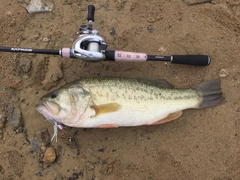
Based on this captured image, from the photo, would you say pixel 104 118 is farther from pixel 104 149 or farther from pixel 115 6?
pixel 115 6

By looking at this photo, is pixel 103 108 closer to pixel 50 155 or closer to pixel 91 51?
pixel 91 51

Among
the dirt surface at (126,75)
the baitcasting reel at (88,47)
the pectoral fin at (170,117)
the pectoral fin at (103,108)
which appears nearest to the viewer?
the baitcasting reel at (88,47)

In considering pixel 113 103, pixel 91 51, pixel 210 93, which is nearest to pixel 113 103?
pixel 113 103

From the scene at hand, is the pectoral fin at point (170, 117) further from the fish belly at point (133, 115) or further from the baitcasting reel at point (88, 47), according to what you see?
the baitcasting reel at point (88, 47)

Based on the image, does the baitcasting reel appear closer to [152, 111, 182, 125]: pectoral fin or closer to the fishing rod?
the fishing rod

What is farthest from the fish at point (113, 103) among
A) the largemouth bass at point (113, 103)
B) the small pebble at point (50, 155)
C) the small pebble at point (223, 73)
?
the small pebble at point (223, 73)

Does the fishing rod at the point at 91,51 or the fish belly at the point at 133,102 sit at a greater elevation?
the fishing rod at the point at 91,51
